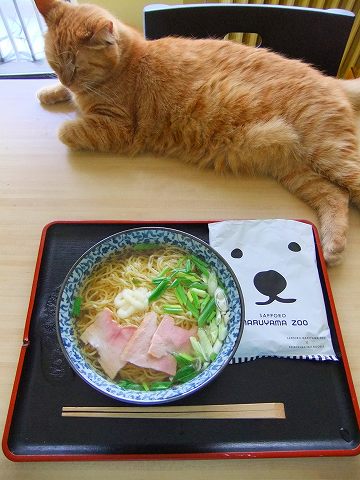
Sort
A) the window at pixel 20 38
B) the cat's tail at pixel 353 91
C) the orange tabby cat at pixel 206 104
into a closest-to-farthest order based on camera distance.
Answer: the orange tabby cat at pixel 206 104, the cat's tail at pixel 353 91, the window at pixel 20 38

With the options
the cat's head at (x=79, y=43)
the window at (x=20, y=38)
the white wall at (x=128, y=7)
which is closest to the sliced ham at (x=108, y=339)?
the cat's head at (x=79, y=43)

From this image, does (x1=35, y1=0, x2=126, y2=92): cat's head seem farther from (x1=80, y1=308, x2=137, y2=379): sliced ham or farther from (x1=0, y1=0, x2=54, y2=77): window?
(x1=0, y1=0, x2=54, y2=77): window

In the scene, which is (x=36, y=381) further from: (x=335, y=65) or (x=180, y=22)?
(x=335, y=65)

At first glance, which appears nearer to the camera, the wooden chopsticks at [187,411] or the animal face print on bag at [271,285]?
the wooden chopsticks at [187,411]

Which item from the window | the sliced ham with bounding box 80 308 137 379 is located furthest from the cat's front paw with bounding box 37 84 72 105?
the window

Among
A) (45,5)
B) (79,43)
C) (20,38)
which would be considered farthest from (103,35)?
(20,38)

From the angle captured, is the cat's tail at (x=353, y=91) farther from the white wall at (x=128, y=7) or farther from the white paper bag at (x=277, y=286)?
the white wall at (x=128, y=7)
